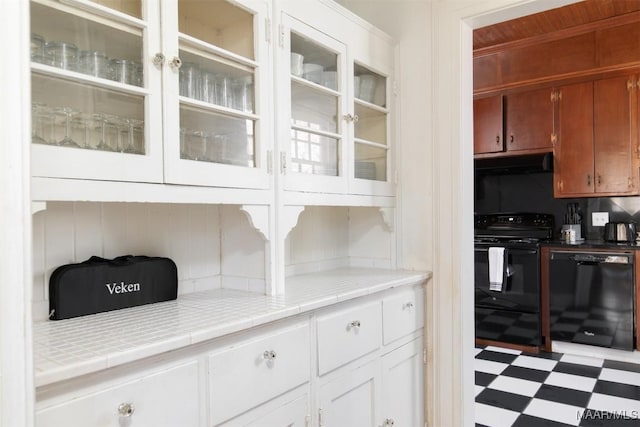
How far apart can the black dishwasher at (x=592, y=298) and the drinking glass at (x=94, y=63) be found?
347 cm

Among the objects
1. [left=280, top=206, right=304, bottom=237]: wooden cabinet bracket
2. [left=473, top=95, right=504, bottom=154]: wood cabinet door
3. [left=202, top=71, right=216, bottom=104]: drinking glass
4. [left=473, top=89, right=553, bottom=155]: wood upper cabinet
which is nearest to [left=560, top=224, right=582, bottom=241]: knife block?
[left=473, top=89, right=553, bottom=155]: wood upper cabinet

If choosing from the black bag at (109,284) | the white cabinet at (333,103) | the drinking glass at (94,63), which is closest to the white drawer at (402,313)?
the white cabinet at (333,103)

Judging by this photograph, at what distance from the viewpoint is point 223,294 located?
1581mm

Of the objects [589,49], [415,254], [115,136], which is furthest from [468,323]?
[589,49]

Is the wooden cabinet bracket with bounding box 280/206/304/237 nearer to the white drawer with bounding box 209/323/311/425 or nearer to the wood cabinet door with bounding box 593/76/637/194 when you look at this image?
the white drawer with bounding box 209/323/311/425

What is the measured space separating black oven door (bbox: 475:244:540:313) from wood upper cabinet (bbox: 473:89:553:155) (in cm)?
91

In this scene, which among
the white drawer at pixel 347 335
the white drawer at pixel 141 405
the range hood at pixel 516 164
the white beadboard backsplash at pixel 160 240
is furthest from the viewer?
the range hood at pixel 516 164

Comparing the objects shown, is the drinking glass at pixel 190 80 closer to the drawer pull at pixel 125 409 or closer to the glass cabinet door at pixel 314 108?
the glass cabinet door at pixel 314 108

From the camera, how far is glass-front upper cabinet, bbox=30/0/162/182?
1.01 m

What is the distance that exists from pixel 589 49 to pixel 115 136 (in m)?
3.54

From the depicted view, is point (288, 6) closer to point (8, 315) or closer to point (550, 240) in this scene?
point (8, 315)

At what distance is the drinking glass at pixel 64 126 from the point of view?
104 cm

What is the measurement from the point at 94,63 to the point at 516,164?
3548 mm

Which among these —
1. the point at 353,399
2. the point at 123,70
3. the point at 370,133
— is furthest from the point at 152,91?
the point at 353,399
